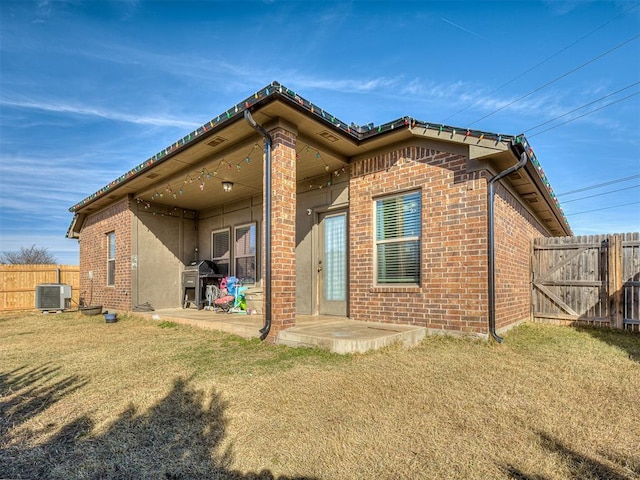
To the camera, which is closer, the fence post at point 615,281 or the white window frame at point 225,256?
the fence post at point 615,281

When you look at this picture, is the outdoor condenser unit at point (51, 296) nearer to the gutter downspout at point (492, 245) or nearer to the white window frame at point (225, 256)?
the white window frame at point (225, 256)

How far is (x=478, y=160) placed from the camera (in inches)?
195

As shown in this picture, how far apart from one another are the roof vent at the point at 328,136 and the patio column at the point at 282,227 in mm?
596

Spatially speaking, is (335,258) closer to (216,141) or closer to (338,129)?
(338,129)

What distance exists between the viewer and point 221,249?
974cm

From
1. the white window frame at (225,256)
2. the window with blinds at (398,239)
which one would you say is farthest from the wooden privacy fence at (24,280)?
the window with blinds at (398,239)

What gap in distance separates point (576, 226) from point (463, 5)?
3629 cm

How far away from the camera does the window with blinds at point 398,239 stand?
222 inches

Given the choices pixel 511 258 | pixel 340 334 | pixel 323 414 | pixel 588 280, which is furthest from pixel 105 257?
pixel 588 280

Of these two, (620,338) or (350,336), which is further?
(620,338)

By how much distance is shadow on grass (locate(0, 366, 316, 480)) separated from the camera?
5.96 feet

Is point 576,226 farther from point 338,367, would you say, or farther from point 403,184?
point 338,367

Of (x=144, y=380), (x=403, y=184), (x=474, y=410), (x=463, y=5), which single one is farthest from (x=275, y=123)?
(x=463, y=5)

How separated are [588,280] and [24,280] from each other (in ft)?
54.7
